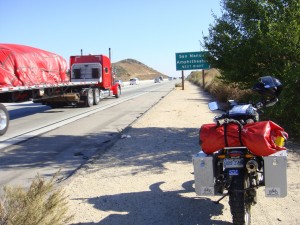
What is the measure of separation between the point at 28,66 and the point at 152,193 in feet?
38.3

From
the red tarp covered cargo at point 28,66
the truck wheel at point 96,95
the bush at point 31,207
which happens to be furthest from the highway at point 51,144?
the truck wheel at point 96,95

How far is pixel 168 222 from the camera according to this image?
Result: 14.9ft

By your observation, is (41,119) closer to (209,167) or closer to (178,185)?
(178,185)

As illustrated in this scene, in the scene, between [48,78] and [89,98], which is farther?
[89,98]

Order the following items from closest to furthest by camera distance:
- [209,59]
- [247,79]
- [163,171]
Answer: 1. [163,171]
2. [247,79]
3. [209,59]

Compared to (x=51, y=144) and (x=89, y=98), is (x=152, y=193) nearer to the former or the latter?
(x=51, y=144)

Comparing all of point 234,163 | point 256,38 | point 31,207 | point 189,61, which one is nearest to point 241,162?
point 234,163

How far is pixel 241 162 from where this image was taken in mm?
4055

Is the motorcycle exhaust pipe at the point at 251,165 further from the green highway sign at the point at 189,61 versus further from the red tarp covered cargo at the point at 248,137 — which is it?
the green highway sign at the point at 189,61

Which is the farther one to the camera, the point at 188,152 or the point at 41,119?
the point at 41,119

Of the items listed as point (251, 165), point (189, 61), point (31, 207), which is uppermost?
point (189, 61)

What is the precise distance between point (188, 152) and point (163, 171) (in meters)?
1.58

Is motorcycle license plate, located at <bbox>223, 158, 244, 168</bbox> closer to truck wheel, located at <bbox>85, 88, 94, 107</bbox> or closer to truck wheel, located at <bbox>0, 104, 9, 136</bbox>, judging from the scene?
truck wheel, located at <bbox>0, 104, 9, 136</bbox>

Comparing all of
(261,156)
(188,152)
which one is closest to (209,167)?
(261,156)
